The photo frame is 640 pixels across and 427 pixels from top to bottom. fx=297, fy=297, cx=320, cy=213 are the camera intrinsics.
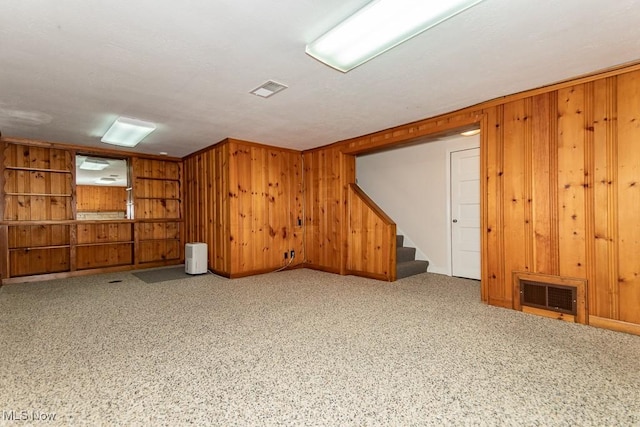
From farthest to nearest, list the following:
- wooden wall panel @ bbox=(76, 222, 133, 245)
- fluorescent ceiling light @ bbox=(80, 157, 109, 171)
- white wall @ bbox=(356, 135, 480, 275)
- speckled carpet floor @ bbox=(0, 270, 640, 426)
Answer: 1. fluorescent ceiling light @ bbox=(80, 157, 109, 171)
2. wooden wall panel @ bbox=(76, 222, 133, 245)
3. white wall @ bbox=(356, 135, 480, 275)
4. speckled carpet floor @ bbox=(0, 270, 640, 426)


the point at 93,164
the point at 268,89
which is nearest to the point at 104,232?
the point at 93,164

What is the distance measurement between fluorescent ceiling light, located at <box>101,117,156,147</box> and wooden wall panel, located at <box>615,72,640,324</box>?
4.95 m

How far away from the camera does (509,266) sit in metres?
3.06

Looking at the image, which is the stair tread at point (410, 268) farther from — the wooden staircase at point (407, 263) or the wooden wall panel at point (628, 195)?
the wooden wall panel at point (628, 195)

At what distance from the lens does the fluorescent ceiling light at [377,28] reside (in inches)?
63.4

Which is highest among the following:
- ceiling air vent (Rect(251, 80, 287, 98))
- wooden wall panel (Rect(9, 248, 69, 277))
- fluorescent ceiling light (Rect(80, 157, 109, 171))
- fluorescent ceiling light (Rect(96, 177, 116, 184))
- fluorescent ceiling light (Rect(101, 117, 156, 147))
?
ceiling air vent (Rect(251, 80, 287, 98))

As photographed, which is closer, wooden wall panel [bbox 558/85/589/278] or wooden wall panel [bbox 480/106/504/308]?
wooden wall panel [bbox 558/85/589/278]

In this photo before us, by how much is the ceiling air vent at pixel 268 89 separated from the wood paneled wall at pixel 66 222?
156 inches

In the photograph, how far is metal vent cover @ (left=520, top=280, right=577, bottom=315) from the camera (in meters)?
2.71

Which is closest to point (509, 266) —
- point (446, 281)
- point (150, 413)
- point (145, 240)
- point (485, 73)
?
point (446, 281)

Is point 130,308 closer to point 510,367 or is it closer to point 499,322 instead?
point 510,367

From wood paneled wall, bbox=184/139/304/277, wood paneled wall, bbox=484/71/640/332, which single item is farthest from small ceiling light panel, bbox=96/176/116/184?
wood paneled wall, bbox=484/71/640/332

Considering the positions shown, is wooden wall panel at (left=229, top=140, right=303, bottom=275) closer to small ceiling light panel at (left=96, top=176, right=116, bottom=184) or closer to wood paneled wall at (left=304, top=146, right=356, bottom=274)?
wood paneled wall at (left=304, top=146, right=356, bottom=274)

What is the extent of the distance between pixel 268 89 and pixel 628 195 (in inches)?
127
